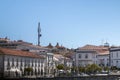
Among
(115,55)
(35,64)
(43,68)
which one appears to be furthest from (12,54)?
(115,55)

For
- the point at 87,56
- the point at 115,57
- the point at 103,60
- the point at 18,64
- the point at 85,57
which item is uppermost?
the point at 87,56

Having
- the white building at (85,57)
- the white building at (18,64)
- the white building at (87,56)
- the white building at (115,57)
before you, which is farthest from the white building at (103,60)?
the white building at (18,64)

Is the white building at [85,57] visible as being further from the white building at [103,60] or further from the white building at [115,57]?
the white building at [115,57]

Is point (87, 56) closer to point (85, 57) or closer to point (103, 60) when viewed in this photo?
point (85, 57)

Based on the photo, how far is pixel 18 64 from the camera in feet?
271

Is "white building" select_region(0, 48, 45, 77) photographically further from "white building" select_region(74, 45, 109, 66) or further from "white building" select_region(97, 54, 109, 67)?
"white building" select_region(97, 54, 109, 67)

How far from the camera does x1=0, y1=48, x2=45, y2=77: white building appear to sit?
76.1 m

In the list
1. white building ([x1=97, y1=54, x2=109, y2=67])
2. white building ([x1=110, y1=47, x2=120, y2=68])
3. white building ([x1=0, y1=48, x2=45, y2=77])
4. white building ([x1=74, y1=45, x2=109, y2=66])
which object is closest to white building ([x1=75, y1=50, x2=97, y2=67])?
white building ([x1=74, y1=45, x2=109, y2=66])

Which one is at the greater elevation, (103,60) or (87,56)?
(87,56)

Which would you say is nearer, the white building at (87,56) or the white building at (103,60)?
the white building at (103,60)

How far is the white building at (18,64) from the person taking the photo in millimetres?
76125

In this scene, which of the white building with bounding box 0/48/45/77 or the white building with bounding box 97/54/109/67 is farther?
the white building with bounding box 97/54/109/67

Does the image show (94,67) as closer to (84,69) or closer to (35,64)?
(84,69)

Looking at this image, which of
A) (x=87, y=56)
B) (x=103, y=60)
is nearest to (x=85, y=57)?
(x=87, y=56)
